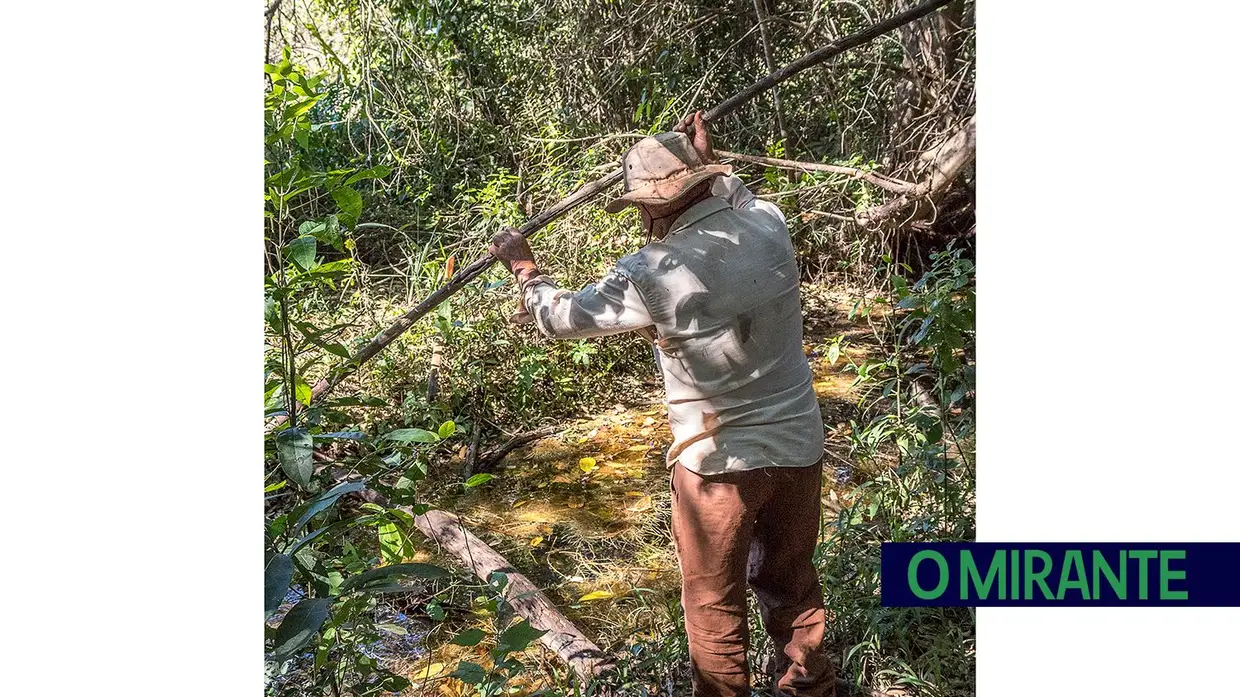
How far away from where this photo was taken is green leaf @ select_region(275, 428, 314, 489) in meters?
1.94

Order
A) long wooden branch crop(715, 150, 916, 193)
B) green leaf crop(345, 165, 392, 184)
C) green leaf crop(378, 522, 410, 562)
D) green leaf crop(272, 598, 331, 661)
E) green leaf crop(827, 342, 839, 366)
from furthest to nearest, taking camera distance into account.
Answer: long wooden branch crop(715, 150, 916, 193)
green leaf crop(827, 342, 839, 366)
green leaf crop(378, 522, 410, 562)
green leaf crop(345, 165, 392, 184)
green leaf crop(272, 598, 331, 661)

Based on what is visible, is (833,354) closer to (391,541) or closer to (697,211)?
(697,211)

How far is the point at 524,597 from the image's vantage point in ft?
7.62

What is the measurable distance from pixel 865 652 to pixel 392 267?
1.53m

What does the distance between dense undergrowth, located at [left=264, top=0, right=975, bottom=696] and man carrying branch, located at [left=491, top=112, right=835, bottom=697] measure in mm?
107

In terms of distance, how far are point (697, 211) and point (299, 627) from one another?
1193mm

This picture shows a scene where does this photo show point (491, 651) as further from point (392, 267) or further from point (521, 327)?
point (392, 267)
